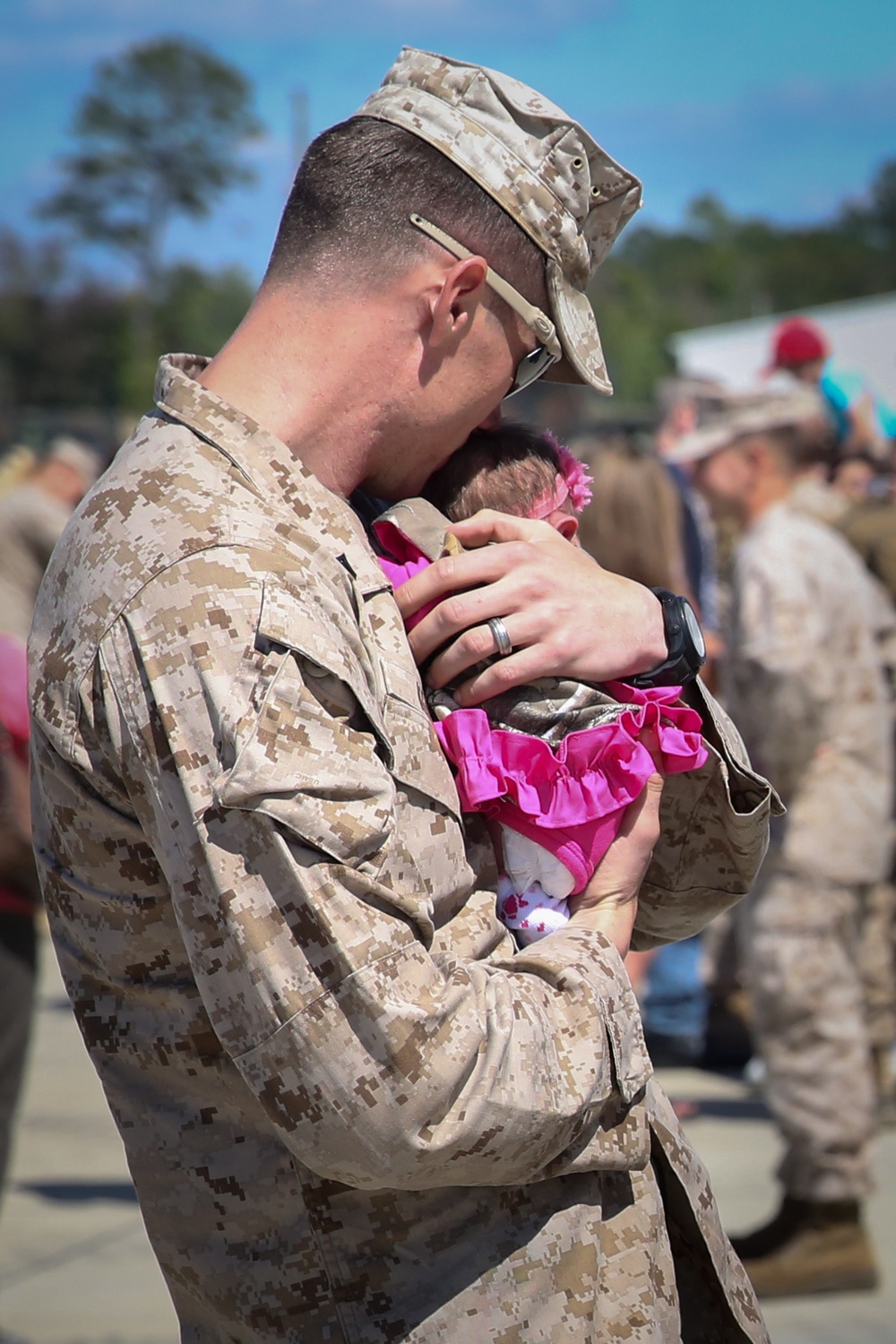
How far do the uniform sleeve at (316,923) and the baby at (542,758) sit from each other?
272mm

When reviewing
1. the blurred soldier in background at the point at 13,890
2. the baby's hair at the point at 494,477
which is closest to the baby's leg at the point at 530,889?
the baby's hair at the point at 494,477

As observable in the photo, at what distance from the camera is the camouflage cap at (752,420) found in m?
5.07

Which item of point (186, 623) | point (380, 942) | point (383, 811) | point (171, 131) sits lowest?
point (380, 942)

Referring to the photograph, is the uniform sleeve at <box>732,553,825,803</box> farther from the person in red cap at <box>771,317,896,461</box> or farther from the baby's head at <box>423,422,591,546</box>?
the person in red cap at <box>771,317,896,461</box>

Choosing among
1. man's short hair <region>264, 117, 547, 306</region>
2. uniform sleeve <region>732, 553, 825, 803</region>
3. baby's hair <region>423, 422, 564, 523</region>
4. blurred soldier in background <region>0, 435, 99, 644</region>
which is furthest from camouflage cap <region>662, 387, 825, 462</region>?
blurred soldier in background <region>0, 435, 99, 644</region>

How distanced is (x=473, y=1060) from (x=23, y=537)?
23.1ft

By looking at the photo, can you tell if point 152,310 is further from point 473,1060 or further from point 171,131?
point 473,1060

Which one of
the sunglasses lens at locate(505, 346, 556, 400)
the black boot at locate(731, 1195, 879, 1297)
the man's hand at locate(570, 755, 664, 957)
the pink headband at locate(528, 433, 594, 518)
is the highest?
the sunglasses lens at locate(505, 346, 556, 400)

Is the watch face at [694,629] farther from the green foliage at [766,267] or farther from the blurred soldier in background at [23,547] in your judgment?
the green foliage at [766,267]

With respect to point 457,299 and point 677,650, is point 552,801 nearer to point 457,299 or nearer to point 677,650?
point 677,650

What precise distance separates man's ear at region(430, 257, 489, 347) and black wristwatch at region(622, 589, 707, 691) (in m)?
0.43

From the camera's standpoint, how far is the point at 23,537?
7.98 m

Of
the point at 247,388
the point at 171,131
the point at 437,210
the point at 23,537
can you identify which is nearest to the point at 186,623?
the point at 247,388

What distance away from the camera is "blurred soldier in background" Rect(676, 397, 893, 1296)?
4.28 metres
